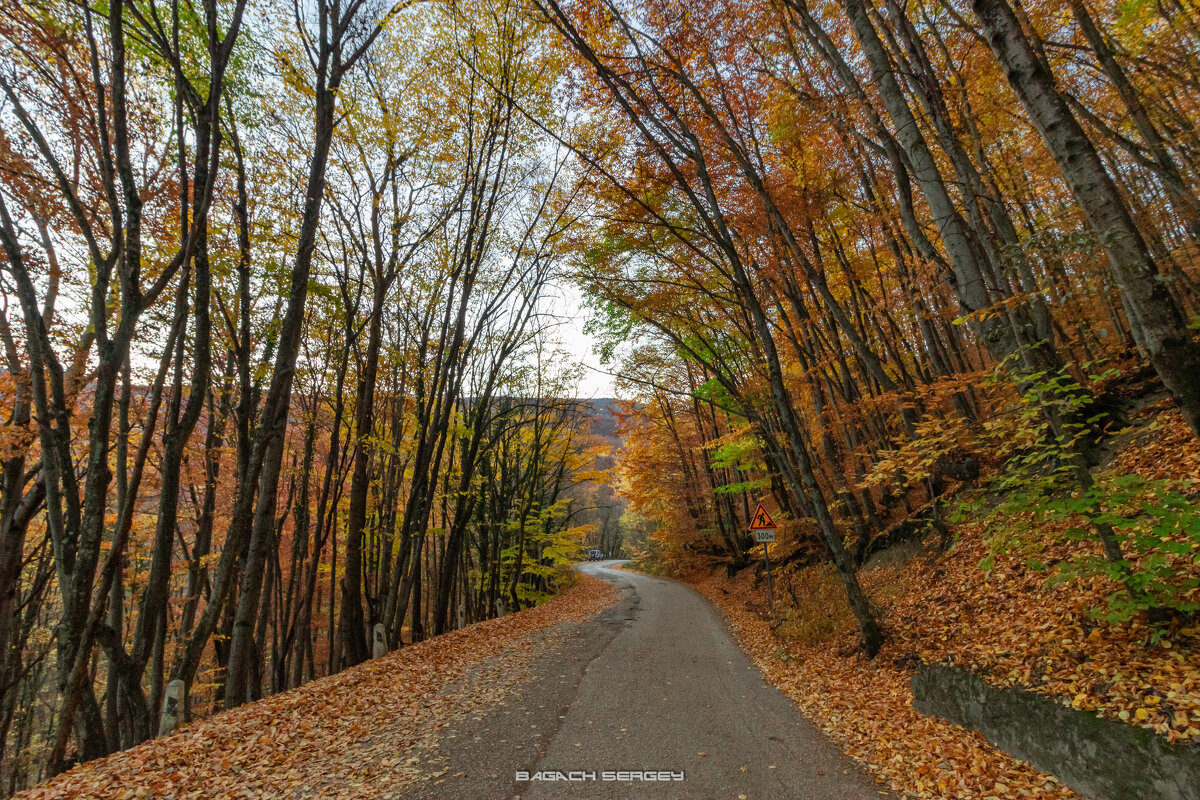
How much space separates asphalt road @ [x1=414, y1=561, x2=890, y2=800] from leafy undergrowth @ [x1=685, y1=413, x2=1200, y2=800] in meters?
0.41

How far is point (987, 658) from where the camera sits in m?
3.91

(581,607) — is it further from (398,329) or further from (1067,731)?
(1067,731)

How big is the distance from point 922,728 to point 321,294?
11.9 m

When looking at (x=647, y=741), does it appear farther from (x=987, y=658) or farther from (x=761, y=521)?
(x=761, y=521)

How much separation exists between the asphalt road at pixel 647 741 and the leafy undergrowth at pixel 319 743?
16.7 inches

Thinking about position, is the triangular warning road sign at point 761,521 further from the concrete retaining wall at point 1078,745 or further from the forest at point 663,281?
the concrete retaining wall at point 1078,745

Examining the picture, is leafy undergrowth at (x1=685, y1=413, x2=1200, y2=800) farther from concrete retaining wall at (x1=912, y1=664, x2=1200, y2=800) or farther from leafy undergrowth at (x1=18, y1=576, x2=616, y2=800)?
leafy undergrowth at (x1=18, y1=576, x2=616, y2=800)

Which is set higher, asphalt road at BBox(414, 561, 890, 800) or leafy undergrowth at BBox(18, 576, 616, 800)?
leafy undergrowth at BBox(18, 576, 616, 800)

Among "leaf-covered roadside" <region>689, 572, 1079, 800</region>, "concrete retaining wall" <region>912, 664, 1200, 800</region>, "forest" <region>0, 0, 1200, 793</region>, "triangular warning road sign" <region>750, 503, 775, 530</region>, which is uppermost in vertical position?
"forest" <region>0, 0, 1200, 793</region>

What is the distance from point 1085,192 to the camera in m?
2.99

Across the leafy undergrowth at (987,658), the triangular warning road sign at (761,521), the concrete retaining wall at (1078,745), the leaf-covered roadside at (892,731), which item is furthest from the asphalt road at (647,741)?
the triangular warning road sign at (761,521)

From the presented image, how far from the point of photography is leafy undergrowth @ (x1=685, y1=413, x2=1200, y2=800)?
283cm

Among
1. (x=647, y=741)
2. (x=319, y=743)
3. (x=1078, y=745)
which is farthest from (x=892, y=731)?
(x=319, y=743)

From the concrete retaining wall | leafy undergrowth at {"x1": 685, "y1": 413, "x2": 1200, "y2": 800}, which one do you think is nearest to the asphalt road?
leafy undergrowth at {"x1": 685, "y1": 413, "x2": 1200, "y2": 800}
